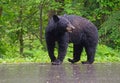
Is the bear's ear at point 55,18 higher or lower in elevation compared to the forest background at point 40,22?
higher

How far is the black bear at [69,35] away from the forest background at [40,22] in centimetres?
399

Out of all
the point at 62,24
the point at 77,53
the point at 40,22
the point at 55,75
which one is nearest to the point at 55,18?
the point at 62,24

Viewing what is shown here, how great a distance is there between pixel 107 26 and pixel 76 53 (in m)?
4.88

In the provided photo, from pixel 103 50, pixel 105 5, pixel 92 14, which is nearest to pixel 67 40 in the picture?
pixel 103 50

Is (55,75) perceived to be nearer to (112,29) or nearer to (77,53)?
(77,53)

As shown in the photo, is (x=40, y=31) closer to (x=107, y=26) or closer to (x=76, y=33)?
(x=107, y=26)

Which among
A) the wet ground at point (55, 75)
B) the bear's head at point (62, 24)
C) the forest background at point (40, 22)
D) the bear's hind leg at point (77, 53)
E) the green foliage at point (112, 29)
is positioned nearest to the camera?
the wet ground at point (55, 75)

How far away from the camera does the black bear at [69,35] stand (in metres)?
8.44

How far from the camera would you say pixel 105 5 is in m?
15.1

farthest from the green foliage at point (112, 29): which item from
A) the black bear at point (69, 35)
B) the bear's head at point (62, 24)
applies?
the bear's head at point (62, 24)

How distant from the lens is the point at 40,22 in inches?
781

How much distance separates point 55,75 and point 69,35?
239cm

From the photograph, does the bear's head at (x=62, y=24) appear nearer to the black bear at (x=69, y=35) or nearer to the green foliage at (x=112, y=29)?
the black bear at (x=69, y=35)

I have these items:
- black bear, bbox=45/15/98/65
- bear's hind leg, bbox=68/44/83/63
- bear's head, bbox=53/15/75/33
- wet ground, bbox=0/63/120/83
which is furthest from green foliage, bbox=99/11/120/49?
wet ground, bbox=0/63/120/83
